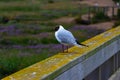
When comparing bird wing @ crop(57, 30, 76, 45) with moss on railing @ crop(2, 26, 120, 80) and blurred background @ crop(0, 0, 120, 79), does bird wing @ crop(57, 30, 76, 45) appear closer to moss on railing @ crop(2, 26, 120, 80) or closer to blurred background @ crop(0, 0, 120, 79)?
moss on railing @ crop(2, 26, 120, 80)

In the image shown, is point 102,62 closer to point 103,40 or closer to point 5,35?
point 103,40

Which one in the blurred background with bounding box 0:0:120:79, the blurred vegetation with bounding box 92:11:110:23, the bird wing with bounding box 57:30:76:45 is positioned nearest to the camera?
the bird wing with bounding box 57:30:76:45

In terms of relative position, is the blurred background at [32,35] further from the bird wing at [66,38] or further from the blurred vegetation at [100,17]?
the bird wing at [66,38]

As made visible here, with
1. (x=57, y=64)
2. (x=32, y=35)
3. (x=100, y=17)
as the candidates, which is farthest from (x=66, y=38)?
(x=100, y=17)

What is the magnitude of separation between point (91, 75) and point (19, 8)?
4407 centimetres

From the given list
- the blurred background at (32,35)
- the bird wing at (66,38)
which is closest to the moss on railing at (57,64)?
the bird wing at (66,38)

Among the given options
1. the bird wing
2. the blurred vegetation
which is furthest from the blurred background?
the bird wing

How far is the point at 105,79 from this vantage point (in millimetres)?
7207

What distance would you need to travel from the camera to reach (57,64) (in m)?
5.69

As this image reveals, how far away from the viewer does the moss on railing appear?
506 centimetres

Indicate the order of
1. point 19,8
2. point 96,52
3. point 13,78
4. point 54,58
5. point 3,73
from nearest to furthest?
point 13,78, point 54,58, point 96,52, point 3,73, point 19,8

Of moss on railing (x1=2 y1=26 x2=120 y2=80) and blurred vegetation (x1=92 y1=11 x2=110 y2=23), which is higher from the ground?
moss on railing (x1=2 y1=26 x2=120 y2=80)

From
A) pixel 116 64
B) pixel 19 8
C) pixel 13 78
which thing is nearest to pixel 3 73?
pixel 116 64

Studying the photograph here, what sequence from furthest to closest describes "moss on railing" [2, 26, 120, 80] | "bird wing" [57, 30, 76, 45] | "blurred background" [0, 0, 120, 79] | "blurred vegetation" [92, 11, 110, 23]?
1. "blurred vegetation" [92, 11, 110, 23]
2. "blurred background" [0, 0, 120, 79]
3. "bird wing" [57, 30, 76, 45]
4. "moss on railing" [2, 26, 120, 80]
